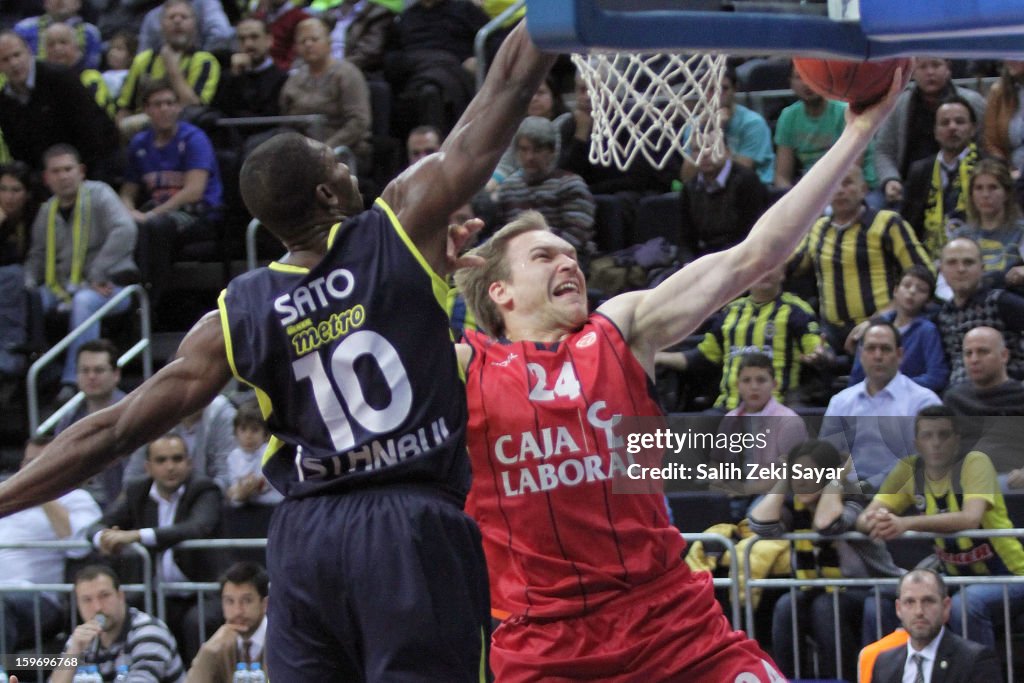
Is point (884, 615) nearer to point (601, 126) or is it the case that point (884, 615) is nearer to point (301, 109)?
point (601, 126)

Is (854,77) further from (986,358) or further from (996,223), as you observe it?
(996,223)

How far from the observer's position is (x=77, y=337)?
32.6 ft

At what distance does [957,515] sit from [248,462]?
370cm

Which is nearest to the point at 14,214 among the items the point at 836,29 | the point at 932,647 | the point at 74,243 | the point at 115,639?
the point at 74,243

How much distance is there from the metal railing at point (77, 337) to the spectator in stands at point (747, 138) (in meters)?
3.49

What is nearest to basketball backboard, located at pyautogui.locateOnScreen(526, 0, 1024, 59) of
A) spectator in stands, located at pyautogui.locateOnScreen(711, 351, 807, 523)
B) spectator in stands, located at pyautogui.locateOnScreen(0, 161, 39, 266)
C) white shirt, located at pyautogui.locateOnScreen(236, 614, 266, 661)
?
spectator in stands, located at pyautogui.locateOnScreen(711, 351, 807, 523)

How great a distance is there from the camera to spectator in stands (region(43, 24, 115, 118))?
442 inches

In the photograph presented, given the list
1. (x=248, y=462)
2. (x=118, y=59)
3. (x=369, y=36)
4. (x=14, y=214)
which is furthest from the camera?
(x=118, y=59)

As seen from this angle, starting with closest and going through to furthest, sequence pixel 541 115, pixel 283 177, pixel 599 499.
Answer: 1. pixel 283 177
2. pixel 599 499
3. pixel 541 115

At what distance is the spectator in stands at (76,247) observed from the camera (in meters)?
9.88

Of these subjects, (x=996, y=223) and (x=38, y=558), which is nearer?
(x=996, y=223)

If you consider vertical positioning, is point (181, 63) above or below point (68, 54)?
below

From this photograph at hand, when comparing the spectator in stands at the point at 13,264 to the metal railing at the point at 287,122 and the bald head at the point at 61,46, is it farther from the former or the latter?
the metal railing at the point at 287,122

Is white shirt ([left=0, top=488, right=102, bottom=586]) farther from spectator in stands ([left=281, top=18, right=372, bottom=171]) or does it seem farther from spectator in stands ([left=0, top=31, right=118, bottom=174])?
spectator in stands ([left=0, top=31, right=118, bottom=174])
